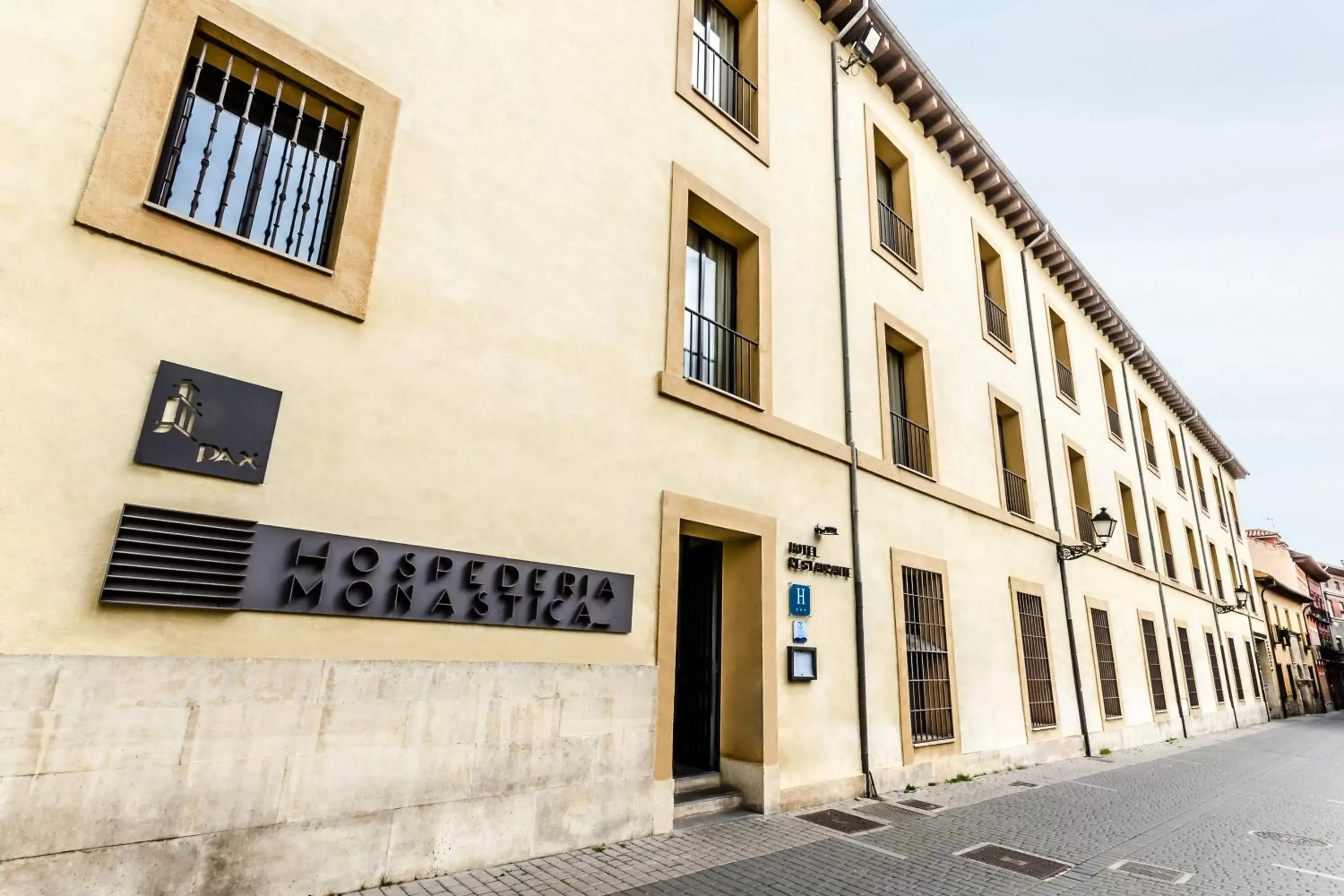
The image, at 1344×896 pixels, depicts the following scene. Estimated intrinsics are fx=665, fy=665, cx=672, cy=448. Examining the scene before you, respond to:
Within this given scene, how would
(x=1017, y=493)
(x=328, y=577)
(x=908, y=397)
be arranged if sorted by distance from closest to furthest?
(x=328, y=577)
(x=908, y=397)
(x=1017, y=493)

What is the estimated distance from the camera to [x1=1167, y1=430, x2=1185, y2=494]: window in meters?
23.6

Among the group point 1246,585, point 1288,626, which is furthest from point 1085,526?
point 1288,626

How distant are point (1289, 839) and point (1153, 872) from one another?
2.81 m

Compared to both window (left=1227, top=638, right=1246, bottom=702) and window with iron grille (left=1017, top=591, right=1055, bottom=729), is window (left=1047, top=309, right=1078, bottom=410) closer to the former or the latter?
window with iron grille (left=1017, top=591, right=1055, bottom=729)

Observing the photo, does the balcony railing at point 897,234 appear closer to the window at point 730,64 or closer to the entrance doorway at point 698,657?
the window at point 730,64

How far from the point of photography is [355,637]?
4504 mm

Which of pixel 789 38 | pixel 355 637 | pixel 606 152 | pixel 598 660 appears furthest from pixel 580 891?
pixel 789 38

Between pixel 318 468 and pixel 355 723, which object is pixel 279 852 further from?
pixel 318 468

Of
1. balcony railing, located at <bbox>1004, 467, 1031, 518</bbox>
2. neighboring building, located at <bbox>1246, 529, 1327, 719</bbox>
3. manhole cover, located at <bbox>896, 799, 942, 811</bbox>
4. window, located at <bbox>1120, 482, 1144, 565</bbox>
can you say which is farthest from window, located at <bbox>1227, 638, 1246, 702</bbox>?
manhole cover, located at <bbox>896, 799, 942, 811</bbox>

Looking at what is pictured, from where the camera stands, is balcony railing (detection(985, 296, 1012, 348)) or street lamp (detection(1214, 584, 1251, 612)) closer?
balcony railing (detection(985, 296, 1012, 348))

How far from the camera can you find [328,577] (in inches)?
175

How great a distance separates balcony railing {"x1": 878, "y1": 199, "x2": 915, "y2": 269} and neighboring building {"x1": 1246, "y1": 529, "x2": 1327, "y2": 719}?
28.1m

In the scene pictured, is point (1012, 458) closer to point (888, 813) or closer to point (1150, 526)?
point (888, 813)

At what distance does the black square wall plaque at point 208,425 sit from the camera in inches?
157
